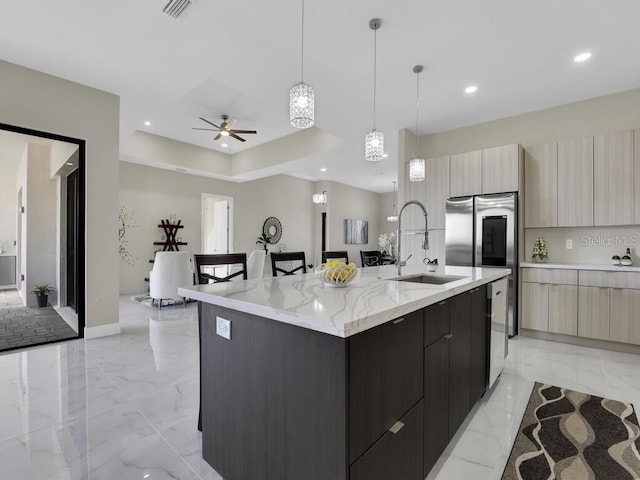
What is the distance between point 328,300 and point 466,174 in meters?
3.63

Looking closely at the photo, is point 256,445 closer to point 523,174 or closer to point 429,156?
point 523,174

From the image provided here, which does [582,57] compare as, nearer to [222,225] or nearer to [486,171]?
[486,171]

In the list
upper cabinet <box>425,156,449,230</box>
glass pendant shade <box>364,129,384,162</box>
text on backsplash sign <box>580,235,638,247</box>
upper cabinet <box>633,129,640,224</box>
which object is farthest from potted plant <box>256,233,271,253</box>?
upper cabinet <box>633,129,640,224</box>

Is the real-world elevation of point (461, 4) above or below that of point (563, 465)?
above

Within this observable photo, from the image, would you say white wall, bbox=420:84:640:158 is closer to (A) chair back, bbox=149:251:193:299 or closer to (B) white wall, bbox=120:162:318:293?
(A) chair back, bbox=149:251:193:299

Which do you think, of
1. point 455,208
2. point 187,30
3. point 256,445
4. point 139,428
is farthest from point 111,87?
point 455,208

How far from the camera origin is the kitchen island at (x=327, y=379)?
985 mm

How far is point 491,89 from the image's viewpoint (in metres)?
3.56

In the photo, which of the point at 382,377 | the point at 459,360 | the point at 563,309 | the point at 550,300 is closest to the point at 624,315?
the point at 563,309

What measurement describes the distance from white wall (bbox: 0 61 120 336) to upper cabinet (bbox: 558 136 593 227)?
17.5 ft

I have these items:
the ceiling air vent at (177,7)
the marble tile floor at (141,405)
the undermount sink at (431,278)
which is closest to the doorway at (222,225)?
the marble tile floor at (141,405)

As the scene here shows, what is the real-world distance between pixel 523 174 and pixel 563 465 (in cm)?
334

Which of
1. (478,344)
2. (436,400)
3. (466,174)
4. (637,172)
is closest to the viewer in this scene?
(436,400)

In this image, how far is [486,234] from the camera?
13.0 ft
